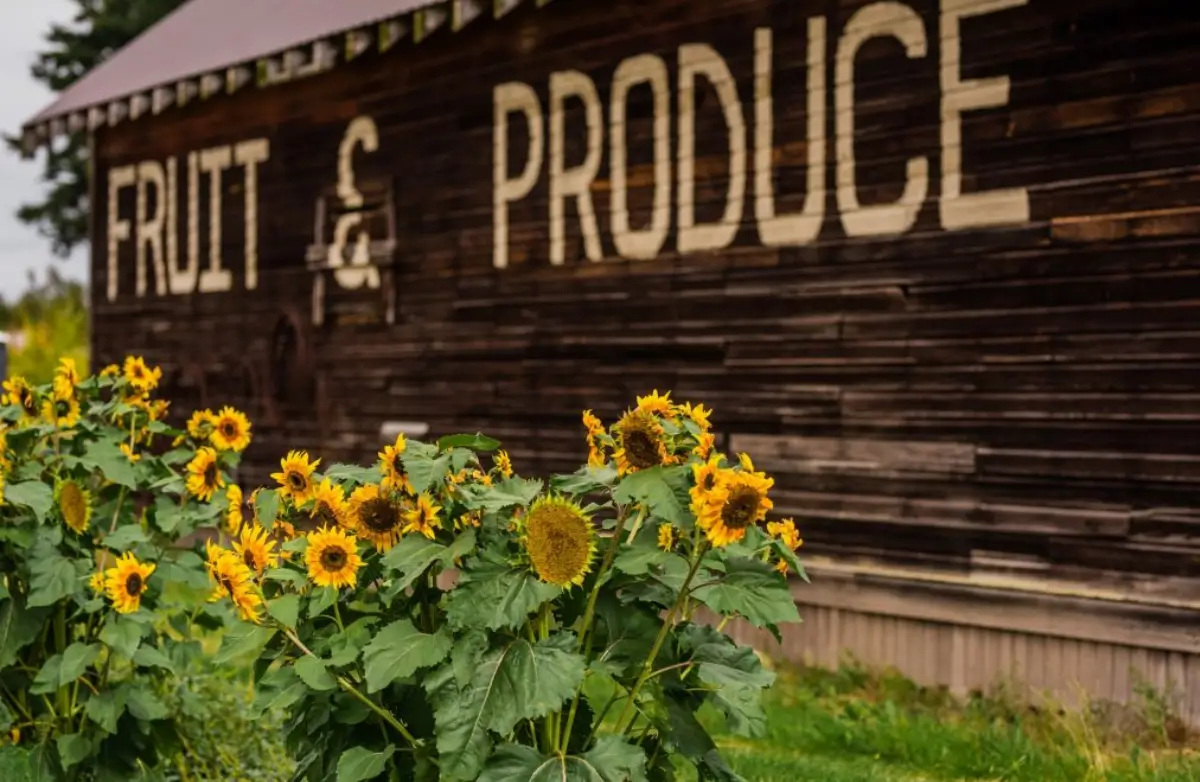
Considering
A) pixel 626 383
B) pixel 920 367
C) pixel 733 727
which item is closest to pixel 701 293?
pixel 626 383

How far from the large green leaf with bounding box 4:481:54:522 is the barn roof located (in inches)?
199

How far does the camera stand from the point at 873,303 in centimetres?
750

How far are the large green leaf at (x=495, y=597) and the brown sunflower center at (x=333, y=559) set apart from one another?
0.31 metres

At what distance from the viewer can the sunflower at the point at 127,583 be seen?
13.5 ft

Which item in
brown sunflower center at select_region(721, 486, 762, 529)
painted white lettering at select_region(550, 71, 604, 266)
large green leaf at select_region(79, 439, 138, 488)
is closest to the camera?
brown sunflower center at select_region(721, 486, 762, 529)

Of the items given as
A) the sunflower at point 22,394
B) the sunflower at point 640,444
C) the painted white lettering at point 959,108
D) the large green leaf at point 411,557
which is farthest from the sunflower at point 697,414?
the painted white lettering at point 959,108

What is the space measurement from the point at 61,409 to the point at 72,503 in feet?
1.36

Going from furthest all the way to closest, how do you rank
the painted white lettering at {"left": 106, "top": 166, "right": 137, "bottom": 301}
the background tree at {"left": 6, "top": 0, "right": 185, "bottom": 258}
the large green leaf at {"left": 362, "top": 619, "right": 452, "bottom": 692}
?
the background tree at {"left": 6, "top": 0, "right": 185, "bottom": 258}, the painted white lettering at {"left": 106, "top": 166, "right": 137, "bottom": 301}, the large green leaf at {"left": 362, "top": 619, "right": 452, "bottom": 692}

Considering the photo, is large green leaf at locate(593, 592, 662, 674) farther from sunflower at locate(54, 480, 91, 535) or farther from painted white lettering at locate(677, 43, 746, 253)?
painted white lettering at locate(677, 43, 746, 253)

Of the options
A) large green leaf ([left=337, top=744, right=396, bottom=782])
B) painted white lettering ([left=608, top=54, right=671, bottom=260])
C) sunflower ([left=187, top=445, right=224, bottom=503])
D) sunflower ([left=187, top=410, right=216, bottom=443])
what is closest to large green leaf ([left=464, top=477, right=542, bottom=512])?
large green leaf ([left=337, top=744, right=396, bottom=782])

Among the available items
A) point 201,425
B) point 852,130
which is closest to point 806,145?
point 852,130

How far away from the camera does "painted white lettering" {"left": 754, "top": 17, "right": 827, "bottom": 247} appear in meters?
7.75

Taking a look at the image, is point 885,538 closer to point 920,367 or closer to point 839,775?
point 920,367

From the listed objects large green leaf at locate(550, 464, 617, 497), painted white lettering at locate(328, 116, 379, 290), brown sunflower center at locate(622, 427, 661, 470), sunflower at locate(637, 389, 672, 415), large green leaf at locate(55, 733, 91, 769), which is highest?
painted white lettering at locate(328, 116, 379, 290)
